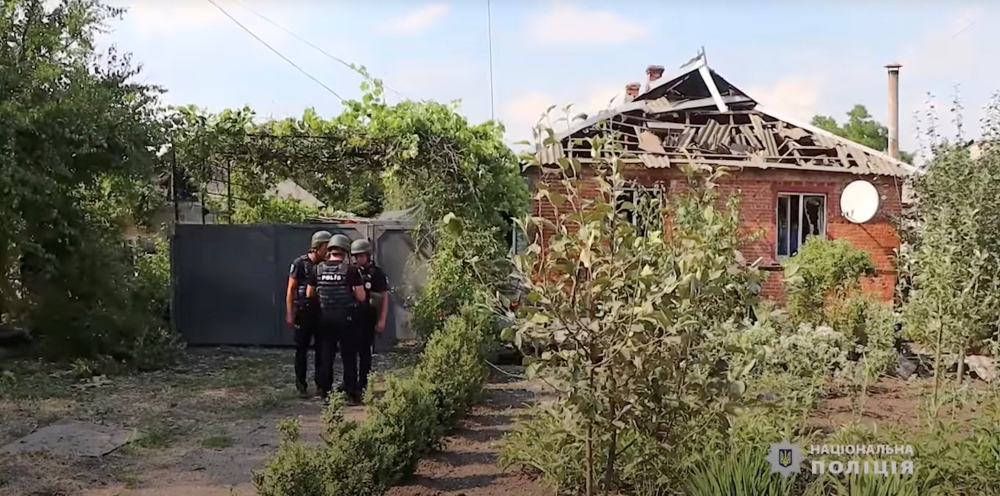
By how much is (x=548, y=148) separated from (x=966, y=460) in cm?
283

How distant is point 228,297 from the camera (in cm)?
1190

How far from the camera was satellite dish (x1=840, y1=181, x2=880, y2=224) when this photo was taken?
14.7 m

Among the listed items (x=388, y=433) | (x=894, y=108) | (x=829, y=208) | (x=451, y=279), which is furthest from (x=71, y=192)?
(x=894, y=108)

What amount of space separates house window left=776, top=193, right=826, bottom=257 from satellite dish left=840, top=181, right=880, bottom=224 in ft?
2.29

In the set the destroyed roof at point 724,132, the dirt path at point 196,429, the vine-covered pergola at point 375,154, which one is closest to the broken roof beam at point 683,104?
the destroyed roof at point 724,132

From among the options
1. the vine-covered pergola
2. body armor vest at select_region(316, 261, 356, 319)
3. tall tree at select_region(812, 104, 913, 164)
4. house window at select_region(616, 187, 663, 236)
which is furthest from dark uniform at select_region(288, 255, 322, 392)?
tall tree at select_region(812, 104, 913, 164)

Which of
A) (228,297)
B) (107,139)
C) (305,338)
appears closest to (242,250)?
(228,297)

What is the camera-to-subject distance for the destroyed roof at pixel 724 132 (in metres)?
15.5

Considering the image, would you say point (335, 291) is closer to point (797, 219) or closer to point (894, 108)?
point (797, 219)

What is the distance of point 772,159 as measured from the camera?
15.5 m

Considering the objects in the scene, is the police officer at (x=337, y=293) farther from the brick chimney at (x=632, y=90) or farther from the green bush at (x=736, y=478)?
the brick chimney at (x=632, y=90)

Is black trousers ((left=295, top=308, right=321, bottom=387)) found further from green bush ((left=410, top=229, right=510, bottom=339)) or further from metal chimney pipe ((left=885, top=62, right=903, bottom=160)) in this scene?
metal chimney pipe ((left=885, top=62, right=903, bottom=160))

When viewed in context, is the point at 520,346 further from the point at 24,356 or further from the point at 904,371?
the point at 24,356

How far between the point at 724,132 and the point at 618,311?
42.0ft
